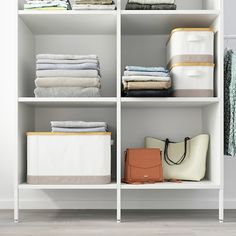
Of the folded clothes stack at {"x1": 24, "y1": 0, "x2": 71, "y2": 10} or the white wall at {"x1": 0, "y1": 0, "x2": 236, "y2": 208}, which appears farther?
the white wall at {"x1": 0, "y1": 0, "x2": 236, "y2": 208}

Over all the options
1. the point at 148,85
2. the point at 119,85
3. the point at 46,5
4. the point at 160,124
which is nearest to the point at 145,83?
the point at 148,85

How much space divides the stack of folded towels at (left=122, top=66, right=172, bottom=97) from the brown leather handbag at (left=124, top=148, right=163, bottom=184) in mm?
318

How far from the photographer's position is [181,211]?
260 centimetres

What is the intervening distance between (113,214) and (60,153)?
0.50 m

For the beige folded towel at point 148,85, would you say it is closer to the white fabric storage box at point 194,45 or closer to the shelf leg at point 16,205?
the white fabric storage box at point 194,45

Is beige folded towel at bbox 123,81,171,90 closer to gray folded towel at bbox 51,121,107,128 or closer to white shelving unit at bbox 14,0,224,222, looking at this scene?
white shelving unit at bbox 14,0,224,222

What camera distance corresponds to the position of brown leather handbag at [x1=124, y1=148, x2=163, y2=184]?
7.72 ft

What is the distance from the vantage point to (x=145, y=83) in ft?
7.35
